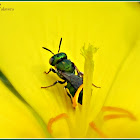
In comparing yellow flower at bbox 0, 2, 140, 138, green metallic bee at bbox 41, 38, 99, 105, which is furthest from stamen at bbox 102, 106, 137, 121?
green metallic bee at bbox 41, 38, 99, 105

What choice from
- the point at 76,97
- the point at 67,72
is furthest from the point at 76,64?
the point at 76,97

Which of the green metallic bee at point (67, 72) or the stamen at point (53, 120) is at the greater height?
the green metallic bee at point (67, 72)

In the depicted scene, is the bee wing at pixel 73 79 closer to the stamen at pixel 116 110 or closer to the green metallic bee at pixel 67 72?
the green metallic bee at pixel 67 72

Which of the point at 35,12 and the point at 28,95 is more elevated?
the point at 35,12

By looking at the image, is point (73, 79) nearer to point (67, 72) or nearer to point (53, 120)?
point (67, 72)

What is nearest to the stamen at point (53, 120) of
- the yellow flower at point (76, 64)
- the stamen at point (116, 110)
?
the yellow flower at point (76, 64)

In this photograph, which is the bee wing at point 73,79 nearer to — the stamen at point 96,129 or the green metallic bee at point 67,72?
the green metallic bee at point 67,72

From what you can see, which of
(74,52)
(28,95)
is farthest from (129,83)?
(28,95)

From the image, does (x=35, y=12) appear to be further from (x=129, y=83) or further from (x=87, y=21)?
(x=129, y=83)
